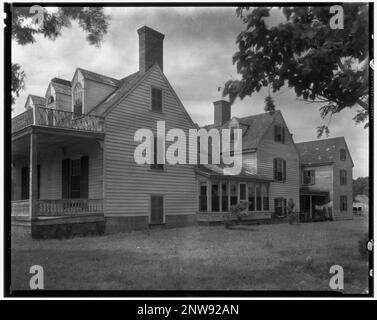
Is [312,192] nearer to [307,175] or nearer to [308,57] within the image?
[307,175]

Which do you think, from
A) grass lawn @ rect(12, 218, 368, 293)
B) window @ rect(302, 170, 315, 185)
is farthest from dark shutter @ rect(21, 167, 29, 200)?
window @ rect(302, 170, 315, 185)

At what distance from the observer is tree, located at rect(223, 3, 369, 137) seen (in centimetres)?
553

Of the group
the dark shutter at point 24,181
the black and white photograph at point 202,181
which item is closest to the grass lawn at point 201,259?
the black and white photograph at point 202,181

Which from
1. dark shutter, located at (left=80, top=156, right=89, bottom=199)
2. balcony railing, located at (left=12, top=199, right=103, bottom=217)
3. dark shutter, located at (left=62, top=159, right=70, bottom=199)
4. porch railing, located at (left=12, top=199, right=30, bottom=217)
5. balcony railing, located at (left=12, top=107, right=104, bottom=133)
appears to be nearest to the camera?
balcony railing, located at (left=12, top=107, right=104, bottom=133)

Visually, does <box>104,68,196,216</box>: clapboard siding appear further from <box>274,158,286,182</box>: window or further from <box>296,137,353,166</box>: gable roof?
<box>296,137,353,166</box>: gable roof

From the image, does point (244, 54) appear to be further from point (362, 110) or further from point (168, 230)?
point (168, 230)

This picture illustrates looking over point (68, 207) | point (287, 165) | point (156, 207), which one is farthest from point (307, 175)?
point (68, 207)

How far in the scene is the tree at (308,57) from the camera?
5.53 metres

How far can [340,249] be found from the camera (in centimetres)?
666

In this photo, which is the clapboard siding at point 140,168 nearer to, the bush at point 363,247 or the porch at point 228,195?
the porch at point 228,195

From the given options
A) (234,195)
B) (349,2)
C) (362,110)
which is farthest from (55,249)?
(349,2)

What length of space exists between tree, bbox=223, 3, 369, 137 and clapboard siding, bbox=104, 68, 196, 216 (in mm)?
1567

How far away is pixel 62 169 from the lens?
11883 mm
